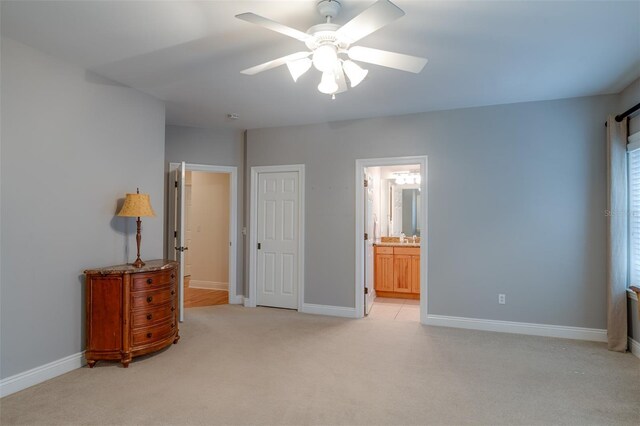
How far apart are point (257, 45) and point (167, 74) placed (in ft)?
3.58

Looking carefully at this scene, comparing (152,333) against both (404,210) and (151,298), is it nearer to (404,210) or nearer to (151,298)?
(151,298)

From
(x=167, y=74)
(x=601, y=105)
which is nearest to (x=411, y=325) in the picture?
(x=601, y=105)

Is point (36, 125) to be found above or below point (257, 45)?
below

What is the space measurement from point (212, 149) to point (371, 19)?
394cm

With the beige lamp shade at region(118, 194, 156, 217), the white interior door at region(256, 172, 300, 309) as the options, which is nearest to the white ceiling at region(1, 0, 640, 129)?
the beige lamp shade at region(118, 194, 156, 217)

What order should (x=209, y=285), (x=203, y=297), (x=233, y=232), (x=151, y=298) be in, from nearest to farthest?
(x=151, y=298), (x=233, y=232), (x=203, y=297), (x=209, y=285)

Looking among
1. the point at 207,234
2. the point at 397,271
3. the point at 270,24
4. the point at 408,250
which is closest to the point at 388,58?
the point at 270,24

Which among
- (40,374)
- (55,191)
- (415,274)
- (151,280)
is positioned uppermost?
(55,191)

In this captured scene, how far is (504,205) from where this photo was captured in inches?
165

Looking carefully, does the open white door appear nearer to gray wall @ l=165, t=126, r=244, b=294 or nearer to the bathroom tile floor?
gray wall @ l=165, t=126, r=244, b=294

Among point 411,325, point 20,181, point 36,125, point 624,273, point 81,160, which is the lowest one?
point 411,325

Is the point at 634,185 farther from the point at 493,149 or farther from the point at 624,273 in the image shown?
the point at 493,149

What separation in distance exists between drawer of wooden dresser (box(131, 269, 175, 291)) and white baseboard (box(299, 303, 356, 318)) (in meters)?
2.00

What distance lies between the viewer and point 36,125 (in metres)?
2.88
